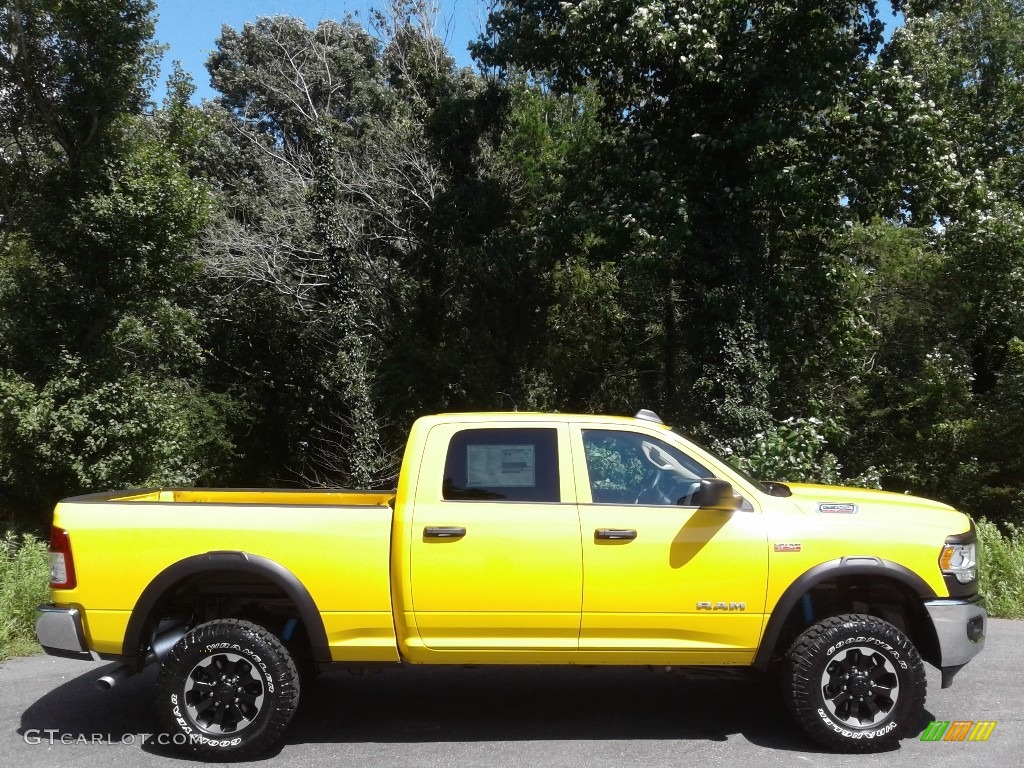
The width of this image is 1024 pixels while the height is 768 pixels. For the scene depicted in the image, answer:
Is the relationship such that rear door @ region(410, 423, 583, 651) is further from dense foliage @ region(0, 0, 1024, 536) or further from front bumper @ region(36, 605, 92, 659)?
dense foliage @ region(0, 0, 1024, 536)

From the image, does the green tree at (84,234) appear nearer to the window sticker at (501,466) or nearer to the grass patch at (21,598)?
the grass patch at (21,598)

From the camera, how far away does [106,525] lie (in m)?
5.43

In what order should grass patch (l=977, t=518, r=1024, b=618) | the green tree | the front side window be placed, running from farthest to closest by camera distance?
the green tree
grass patch (l=977, t=518, r=1024, b=618)
the front side window

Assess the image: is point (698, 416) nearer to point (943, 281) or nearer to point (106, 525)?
point (943, 281)

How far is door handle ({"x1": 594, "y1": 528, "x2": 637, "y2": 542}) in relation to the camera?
543 centimetres

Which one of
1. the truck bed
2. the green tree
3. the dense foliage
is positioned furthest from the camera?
the dense foliage

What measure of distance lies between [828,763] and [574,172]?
13536mm

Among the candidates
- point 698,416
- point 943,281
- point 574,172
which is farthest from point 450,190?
point 943,281

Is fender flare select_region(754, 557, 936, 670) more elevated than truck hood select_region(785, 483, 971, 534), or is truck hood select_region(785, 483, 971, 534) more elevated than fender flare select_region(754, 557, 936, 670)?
truck hood select_region(785, 483, 971, 534)

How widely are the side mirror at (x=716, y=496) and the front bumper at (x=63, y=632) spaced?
354 cm

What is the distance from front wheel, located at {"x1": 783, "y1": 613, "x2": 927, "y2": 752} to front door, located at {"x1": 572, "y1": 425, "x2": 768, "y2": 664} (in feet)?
1.13

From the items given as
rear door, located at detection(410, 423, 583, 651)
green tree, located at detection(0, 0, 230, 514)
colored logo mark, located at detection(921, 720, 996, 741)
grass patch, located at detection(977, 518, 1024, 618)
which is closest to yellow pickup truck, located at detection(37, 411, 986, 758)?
rear door, located at detection(410, 423, 583, 651)

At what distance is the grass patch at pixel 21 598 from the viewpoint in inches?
310

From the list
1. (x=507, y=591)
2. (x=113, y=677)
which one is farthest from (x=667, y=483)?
(x=113, y=677)
